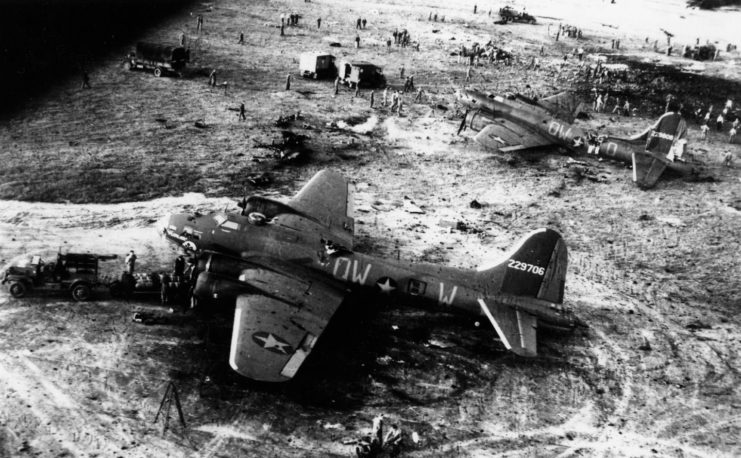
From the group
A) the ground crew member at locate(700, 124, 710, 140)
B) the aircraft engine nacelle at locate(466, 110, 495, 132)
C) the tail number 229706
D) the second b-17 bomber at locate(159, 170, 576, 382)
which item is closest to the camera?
the second b-17 bomber at locate(159, 170, 576, 382)

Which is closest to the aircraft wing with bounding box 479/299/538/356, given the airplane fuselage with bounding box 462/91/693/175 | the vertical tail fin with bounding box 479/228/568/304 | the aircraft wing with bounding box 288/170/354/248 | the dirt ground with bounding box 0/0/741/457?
the vertical tail fin with bounding box 479/228/568/304

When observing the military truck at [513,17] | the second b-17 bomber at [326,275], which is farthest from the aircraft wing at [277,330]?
the military truck at [513,17]

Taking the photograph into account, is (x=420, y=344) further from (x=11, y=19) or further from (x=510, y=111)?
(x=11, y=19)

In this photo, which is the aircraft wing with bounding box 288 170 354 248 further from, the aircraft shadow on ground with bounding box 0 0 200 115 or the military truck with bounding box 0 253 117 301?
the aircraft shadow on ground with bounding box 0 0 200 115

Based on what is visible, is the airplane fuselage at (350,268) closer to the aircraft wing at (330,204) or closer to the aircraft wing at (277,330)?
the aircraft wing at (277,330)

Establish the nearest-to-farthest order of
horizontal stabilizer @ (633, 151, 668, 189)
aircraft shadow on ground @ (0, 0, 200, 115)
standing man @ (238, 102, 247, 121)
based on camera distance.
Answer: horizontal stabilizer @ (633, 151, 668, 189), standing man @ (238, 102, 247, 121), aircraft shadow on ground @ (0, 0, 200, 115)

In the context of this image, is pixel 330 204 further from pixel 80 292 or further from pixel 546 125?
pixel 546 125

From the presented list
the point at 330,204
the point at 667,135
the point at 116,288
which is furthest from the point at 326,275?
the point at 667,135

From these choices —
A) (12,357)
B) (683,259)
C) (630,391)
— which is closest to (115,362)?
(12,357)
